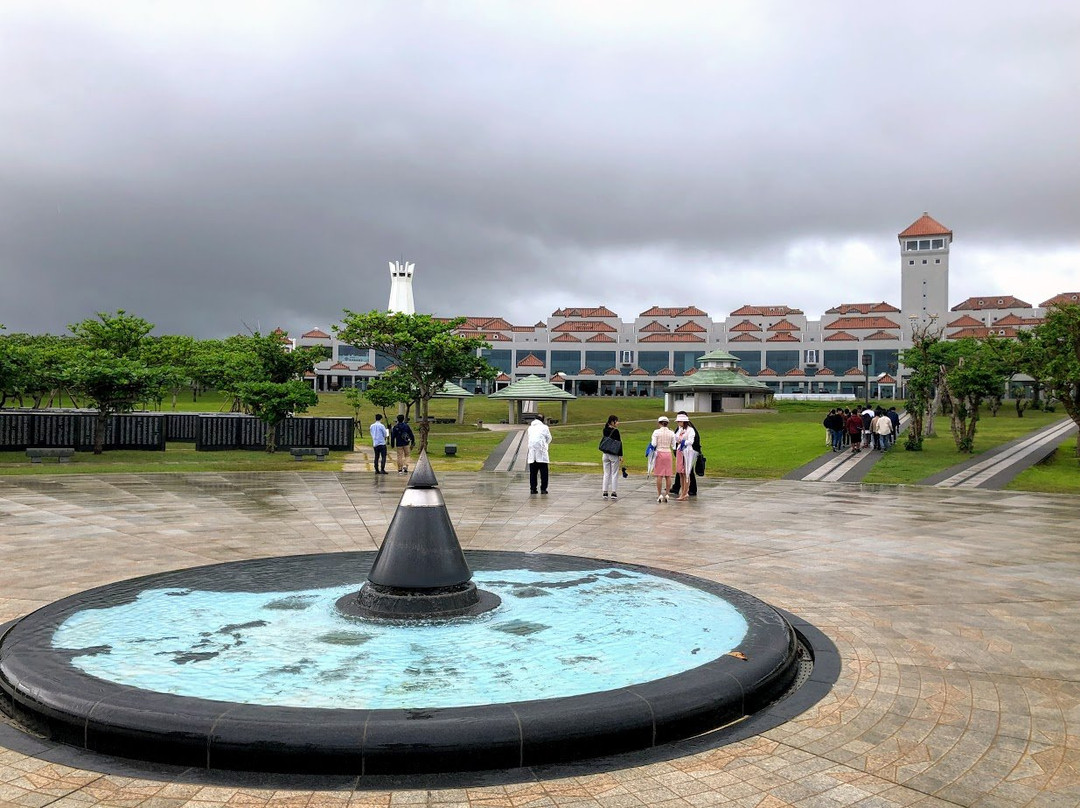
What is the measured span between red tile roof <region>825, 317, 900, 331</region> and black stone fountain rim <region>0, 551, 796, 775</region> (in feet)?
287

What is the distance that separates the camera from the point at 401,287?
78.8 meters

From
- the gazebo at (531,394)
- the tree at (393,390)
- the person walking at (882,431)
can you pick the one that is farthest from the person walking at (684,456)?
the gazebo at (531,394)

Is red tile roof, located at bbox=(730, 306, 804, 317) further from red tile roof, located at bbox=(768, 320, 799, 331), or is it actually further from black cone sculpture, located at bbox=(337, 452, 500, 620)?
black cone sculpture, located at bbox=(337, 452, 500, 620)

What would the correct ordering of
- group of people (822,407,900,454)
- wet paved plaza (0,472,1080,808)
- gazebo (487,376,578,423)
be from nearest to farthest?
wet paved plaza (0,472,1080,808), group of people (822,407,900,454), gazebo (487,376,578,423)

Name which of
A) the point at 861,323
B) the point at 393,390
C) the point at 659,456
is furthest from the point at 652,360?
the point at 659,456

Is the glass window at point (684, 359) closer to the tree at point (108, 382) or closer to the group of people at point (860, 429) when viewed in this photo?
the group of people at point (860, 429)

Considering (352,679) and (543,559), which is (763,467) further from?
(352,679)

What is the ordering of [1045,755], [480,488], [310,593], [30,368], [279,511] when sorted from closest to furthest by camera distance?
[1045,755], [310,593], [279,511], [480,488], [30,368]

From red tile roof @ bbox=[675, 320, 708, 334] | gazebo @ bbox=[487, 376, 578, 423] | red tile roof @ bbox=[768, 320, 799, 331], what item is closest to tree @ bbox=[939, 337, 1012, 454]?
gazebo @ bbox=[487, 376, 578, 423]

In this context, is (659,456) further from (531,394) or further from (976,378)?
(531,394)

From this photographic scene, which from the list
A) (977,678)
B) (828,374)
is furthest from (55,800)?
(828,374)

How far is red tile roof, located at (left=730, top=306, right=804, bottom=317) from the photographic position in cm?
9219

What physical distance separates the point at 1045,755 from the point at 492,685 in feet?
9.69

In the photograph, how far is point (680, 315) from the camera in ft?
310
